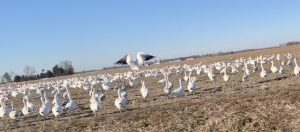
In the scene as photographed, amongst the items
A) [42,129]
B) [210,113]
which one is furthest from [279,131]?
[42,129]

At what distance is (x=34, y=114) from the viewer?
25.3 m

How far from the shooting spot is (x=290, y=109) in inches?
619

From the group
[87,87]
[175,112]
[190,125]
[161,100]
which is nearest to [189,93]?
[161,100]

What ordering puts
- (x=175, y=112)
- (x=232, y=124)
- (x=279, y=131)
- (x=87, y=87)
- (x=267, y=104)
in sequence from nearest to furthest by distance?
(x=279, y=131) → (x=232, y=124) → (x=267, y=104) → (x=175, y=112) → (x=87, y=87)

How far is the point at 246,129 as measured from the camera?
14.4 metres

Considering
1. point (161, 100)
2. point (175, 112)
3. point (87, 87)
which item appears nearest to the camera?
point (175, 112)

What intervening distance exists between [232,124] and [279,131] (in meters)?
1.43

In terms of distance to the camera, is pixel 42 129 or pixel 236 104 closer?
pixel 236 104

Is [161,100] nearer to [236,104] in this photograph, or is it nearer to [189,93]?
[189,93]

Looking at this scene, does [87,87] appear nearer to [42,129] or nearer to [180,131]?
[42,129]

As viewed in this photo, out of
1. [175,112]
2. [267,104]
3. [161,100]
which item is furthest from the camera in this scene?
[161,100]

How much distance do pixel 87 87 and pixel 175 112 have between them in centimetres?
2611

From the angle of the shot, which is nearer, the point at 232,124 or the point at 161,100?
the point at 232,124

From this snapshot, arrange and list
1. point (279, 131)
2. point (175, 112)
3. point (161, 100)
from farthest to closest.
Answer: point (161, 100) → point (175, 112) → point (279, 131)
